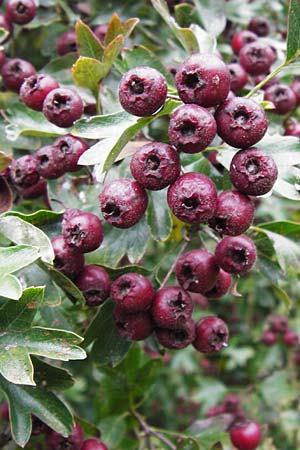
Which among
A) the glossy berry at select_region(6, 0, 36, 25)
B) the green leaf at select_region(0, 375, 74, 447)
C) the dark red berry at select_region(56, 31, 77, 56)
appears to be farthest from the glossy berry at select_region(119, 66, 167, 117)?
the dark red berry at select_region(56, 31, 77, 56)

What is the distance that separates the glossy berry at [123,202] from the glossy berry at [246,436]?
Result: 107 cm

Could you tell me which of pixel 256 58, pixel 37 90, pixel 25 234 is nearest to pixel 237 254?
pixel 25 234

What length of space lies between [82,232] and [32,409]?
38 centimetres

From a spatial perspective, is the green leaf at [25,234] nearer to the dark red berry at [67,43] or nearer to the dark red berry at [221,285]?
the dark red berry at [221,285]

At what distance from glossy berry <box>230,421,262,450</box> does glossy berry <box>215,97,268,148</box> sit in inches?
44.7

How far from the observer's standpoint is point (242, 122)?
1.21 meters

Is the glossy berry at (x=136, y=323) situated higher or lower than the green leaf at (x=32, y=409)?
higher

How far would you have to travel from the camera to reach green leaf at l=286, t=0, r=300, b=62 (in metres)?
1.34

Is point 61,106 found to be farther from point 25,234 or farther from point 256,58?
point 256,58

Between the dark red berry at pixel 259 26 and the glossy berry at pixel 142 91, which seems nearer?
the glossy berry at pixel 142 91

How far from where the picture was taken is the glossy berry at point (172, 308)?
135cm

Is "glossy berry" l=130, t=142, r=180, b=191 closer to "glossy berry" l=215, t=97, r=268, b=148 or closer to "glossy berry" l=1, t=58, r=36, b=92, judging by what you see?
"glossy berry" l=215, t=97, r=268, b=148

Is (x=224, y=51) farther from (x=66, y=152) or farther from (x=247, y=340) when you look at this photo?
(x=247, y=340)

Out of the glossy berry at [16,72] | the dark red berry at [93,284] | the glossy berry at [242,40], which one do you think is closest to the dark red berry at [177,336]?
the dark red berry at [93,284]
